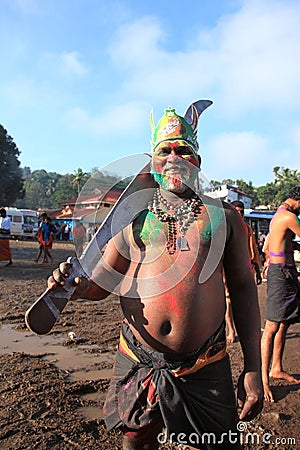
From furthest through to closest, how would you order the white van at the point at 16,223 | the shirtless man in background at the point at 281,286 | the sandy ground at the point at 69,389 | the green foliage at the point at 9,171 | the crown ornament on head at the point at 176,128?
the green foliage at the point at 9,171, the white van at the point at 16,223, the shirtless man in background at the point at 281,286, the sandy ground at the point at 69,389, the crown ornament on head at the point at 176,128

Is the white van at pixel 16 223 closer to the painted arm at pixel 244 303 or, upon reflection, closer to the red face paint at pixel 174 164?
the red face paint at pixel 174 164

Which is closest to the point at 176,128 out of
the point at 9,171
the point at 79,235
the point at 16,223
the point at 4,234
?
the point at 79,235

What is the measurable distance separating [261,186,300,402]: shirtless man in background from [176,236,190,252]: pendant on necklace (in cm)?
220

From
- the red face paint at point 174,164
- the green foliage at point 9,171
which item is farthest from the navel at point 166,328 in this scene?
the green foliage at point 9,171

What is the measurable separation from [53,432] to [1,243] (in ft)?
30.6

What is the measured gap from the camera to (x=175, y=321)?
1.82 m

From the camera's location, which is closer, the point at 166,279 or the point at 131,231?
the point at 166,279

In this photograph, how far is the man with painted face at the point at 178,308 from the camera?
1.81 metres

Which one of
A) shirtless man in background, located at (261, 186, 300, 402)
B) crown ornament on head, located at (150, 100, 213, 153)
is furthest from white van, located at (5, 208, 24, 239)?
crown ornament on head, located at (150, 100, 213, 153)

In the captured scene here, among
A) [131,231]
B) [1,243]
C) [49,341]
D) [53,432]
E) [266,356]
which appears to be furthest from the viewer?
[1,243]

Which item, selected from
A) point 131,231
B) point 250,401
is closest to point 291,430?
point 250,401

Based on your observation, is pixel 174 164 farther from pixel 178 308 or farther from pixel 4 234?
pixel 4 234

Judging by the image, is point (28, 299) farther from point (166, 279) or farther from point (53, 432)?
point (166, 279)

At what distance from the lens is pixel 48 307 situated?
1.66 meters
